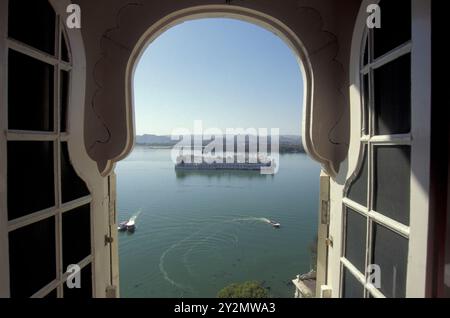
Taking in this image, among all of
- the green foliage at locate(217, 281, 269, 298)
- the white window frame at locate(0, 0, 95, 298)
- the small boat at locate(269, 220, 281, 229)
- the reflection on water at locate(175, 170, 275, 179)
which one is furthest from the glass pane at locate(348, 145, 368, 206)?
the reflection on water at locate(175, 170, 275, 179)

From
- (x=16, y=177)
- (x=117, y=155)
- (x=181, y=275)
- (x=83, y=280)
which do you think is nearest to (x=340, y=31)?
(x=117, y=155)

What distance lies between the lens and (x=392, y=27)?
143 cm

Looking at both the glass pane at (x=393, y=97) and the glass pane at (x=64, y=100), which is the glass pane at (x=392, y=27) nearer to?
the glass pane at (x=393, y=97)

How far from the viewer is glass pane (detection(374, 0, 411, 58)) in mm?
1298

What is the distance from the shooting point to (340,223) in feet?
6.53

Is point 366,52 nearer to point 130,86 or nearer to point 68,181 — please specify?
point 130,86

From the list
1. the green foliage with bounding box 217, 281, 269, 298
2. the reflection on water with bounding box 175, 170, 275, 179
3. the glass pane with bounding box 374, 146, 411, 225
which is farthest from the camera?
the reflection on water with bounding box 175, 170, 275, 179

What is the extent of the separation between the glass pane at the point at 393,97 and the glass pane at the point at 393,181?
11cm

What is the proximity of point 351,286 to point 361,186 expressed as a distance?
70 centimetres

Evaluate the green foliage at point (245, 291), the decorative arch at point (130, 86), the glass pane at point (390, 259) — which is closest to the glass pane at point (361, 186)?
the glass pane at point (390, 259)

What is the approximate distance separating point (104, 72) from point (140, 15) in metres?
0.54

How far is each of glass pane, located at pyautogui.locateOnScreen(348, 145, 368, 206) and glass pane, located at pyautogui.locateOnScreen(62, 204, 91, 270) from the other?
1899 mm

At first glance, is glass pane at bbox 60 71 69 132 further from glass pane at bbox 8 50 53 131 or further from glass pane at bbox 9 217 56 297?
glass pane at bbox 9 217 56 297

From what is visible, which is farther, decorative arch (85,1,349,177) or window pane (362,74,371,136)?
decorative arch (85,1,349,177)
